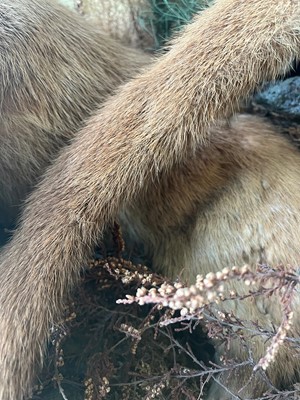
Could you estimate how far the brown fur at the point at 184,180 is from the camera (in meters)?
0.73

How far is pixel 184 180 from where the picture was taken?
0.81 m

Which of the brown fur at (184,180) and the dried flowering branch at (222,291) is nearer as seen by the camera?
the dried flowering branch at (222,291)

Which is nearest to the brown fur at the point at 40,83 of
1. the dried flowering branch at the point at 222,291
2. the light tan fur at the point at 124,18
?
the light tan fur at the point at 124,18

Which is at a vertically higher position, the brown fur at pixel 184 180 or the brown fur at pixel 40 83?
the brown fur at pixel 40 83

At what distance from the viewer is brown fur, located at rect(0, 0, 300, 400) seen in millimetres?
727

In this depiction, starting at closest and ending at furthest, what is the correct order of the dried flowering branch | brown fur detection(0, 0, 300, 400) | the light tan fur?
1. the dried flowering branch
2. brown fur detection(0, 0, 300, 400)
3. the light tan fur

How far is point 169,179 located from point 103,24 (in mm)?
452

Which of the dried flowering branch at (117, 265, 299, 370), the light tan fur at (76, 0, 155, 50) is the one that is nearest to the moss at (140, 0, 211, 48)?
the light tan fur at (76, 0, 155, 50)

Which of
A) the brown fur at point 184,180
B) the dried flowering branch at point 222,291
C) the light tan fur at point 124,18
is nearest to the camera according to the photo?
the dried flowering branch at point 222,291

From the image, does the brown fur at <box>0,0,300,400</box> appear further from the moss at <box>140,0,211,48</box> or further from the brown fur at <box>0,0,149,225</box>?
the moss at <box>140,0,211,48</box>

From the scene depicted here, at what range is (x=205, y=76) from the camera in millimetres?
744

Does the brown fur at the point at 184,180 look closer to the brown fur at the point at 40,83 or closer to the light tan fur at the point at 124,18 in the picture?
the brown fur at the point at 40,83

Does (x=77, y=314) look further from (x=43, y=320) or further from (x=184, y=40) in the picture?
(x=184, y=40)

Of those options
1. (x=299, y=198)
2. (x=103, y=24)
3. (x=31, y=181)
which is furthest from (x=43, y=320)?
(x=103, y=24)
